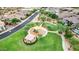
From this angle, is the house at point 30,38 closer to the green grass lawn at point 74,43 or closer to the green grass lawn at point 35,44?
the green grass lawn at point 35,44

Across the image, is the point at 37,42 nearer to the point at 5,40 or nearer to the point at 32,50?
the point at 32,50

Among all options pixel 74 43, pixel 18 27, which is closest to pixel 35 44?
pixel 18 27

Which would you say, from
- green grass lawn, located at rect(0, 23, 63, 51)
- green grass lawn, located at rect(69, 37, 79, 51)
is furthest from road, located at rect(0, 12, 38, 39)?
green grass lawn, located at rect(69, 37, 79, 51)

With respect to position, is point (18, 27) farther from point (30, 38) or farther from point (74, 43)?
point (74, 43)

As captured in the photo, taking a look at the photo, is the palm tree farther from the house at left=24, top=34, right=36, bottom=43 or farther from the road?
the house at left=24, top=34, right=36, bottom=43

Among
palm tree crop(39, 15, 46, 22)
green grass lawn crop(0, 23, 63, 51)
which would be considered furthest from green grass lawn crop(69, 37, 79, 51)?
palm tree crop(39, 15, 46, 22)

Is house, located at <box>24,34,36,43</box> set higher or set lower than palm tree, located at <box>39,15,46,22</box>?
lower

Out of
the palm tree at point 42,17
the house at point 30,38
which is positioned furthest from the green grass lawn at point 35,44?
the palm tree at point 42,17

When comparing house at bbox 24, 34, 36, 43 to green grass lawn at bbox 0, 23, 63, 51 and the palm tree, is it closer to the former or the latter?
green grass lawn at bbox 0, 23, 63, 51
